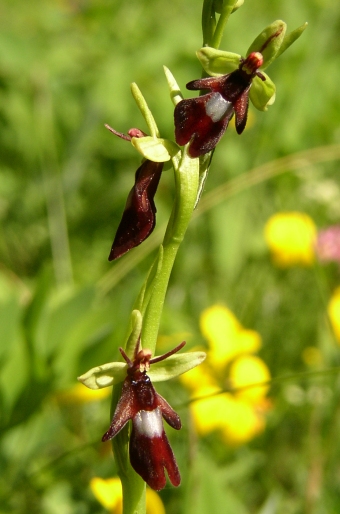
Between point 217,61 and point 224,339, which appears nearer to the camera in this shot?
point 217,61

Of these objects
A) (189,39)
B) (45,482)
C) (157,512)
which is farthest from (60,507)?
(189,39)

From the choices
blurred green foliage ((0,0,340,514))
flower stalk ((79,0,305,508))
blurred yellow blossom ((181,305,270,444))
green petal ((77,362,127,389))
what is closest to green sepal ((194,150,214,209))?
flower stalk ((79,0,305,508))

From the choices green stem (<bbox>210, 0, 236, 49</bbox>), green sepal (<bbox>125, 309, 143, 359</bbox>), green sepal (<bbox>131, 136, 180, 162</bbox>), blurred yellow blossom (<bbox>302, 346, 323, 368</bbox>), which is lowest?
blurred yellow blossom (<bbox>302, 346, 323, 368</bbox>)

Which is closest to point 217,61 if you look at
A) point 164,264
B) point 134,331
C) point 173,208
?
point 173,208

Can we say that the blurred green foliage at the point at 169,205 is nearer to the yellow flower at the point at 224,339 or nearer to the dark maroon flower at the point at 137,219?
the yellow flower at the point at 224,339

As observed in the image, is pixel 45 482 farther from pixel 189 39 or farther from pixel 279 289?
pixel 189 39

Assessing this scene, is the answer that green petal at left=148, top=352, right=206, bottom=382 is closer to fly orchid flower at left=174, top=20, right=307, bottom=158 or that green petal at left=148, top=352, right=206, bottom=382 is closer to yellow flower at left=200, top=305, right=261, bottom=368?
fly orchid flower at left=174, top=20, right=307, bottom=158

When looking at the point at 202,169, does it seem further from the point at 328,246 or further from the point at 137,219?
the point at 328,246
